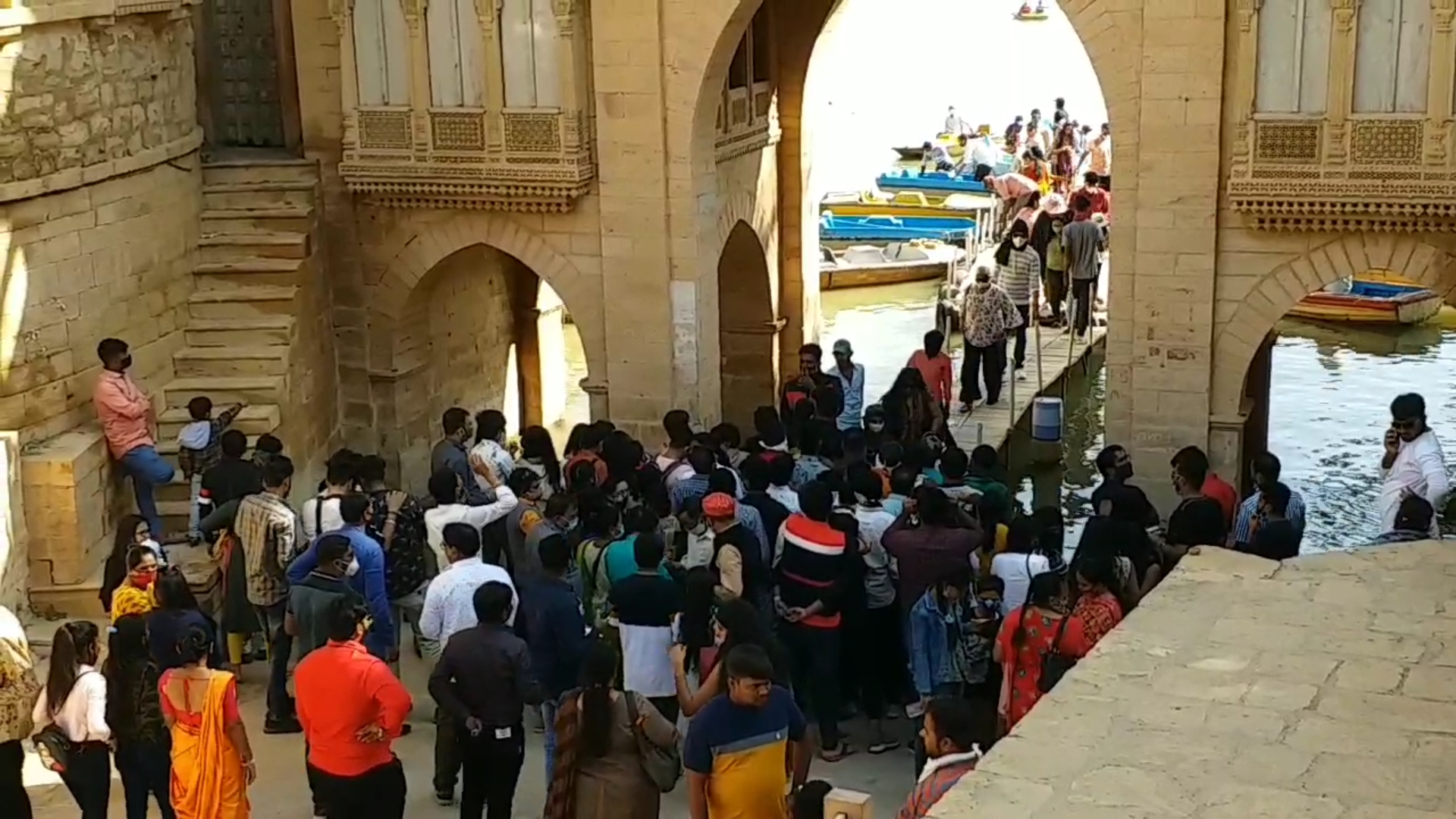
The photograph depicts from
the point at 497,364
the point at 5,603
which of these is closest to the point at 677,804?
the point at 5,603

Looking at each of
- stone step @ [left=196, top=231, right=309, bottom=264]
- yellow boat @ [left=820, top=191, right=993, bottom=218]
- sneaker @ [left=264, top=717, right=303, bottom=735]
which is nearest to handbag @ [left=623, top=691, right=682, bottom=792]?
sneaker @ [left=264, top=717, right=303, bottom=735]

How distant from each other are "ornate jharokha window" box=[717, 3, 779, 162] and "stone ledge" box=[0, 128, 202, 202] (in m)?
4.24

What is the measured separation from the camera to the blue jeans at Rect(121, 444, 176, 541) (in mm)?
12062

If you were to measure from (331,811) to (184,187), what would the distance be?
24.8 ft

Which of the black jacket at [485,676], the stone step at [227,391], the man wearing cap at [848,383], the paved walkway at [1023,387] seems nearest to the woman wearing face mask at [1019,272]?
the paved walkway at [1023,387]

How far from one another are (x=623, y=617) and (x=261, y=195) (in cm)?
726

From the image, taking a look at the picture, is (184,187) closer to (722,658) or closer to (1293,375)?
(722,658)

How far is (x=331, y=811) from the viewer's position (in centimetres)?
771

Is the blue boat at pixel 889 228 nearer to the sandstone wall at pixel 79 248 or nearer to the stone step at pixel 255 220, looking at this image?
the stone step at pixel 255 220

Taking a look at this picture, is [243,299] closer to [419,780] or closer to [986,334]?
[419,780]

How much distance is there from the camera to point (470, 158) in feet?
45.4

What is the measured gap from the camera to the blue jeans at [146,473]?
12062mm

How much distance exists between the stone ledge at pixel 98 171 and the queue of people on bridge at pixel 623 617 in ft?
8.33

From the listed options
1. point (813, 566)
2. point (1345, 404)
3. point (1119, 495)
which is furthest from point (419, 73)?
point (1345, 404)
